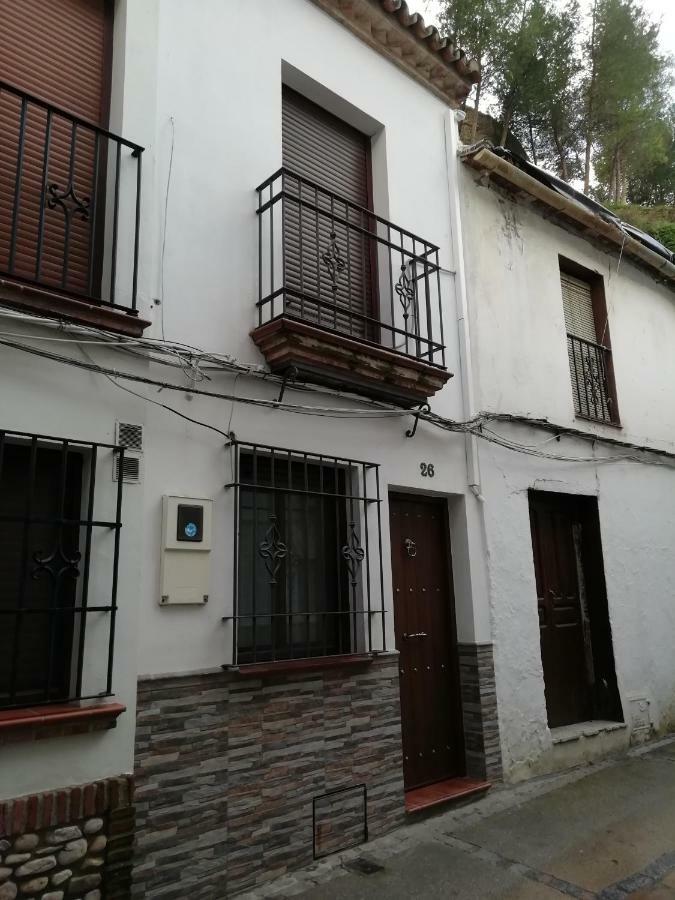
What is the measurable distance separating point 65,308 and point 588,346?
585 cm

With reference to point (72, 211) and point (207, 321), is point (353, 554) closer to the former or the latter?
point (207, 321)

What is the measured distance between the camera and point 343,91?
5.43 metres

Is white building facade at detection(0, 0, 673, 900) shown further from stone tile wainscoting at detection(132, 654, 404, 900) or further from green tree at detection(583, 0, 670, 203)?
green tree at detection(583, 0, 670, 203)

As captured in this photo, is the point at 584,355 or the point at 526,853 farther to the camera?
the point at 584,355

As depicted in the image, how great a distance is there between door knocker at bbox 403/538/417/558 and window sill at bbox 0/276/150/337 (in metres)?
2.66

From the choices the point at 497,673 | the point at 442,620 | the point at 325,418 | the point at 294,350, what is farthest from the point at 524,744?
the point at 294,350

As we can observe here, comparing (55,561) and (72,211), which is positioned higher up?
(72,211)

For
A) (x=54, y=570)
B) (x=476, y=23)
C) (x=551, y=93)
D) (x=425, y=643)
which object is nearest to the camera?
(x=54, y=570)

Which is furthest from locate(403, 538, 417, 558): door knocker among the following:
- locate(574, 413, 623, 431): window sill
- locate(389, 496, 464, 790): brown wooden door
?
locate(574, 413, 623, 431): window sill

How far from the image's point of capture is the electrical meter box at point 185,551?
358 centimetres

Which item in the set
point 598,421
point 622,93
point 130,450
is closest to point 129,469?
point 130,450

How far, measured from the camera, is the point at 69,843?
9.86 ft

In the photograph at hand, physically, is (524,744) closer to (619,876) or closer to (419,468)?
(619,876)

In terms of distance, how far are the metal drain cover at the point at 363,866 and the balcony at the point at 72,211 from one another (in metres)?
3.36
